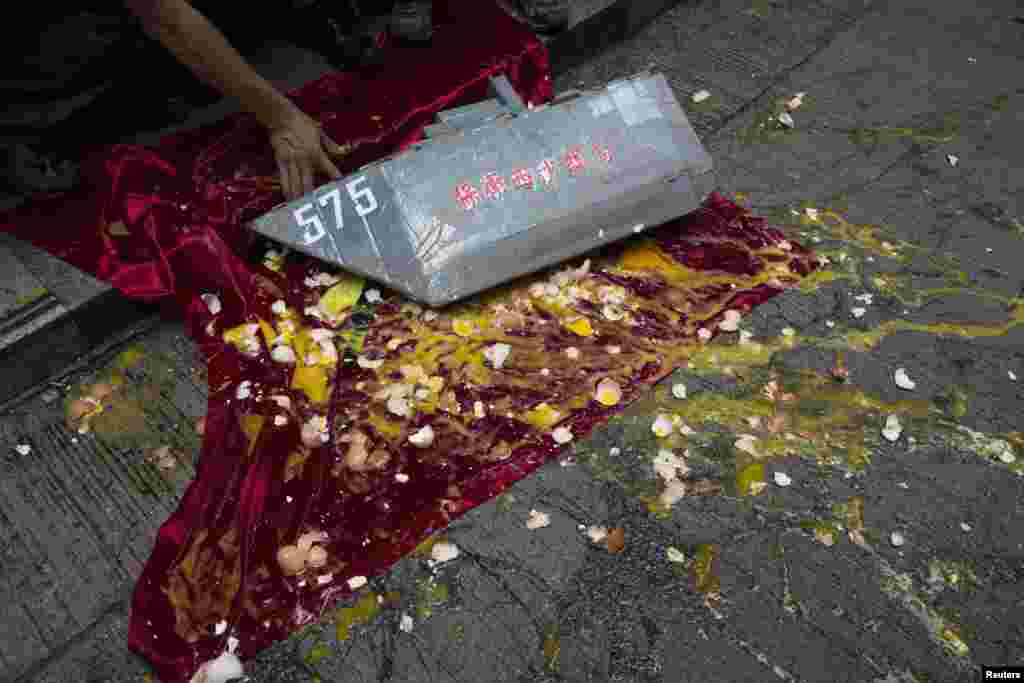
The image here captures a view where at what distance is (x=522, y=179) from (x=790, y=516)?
147 cm

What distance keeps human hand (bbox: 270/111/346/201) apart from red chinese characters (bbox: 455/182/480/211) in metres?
0.51

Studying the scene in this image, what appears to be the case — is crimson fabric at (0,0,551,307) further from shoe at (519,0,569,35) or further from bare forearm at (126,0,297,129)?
bare forearm at (126,0,297,129)

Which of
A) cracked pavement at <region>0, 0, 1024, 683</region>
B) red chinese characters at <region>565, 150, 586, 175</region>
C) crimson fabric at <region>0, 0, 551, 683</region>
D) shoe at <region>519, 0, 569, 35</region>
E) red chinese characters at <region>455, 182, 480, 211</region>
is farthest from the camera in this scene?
shoe at <region>519, 0, 569, 35</region>

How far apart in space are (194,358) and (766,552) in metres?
2.00

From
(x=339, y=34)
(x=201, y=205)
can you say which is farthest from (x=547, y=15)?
(x=201, y=205)

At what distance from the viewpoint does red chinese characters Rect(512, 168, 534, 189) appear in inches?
109

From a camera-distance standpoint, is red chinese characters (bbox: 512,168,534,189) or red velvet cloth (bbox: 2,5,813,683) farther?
red chinese characters (bbox: 512,168,534,189)

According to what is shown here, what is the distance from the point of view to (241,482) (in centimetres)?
231

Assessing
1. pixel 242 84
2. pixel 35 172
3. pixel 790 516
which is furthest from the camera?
pixel 35 172

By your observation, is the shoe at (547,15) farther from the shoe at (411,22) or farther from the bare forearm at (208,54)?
the bare forearm at (208,54)

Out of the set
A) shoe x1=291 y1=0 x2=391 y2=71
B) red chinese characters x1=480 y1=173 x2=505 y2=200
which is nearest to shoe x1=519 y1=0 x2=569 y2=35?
shoe x1=291 y1=0 x2=391 y2=71

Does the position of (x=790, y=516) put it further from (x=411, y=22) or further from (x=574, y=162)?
(x=411, y=22)

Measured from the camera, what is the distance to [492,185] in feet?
9.03

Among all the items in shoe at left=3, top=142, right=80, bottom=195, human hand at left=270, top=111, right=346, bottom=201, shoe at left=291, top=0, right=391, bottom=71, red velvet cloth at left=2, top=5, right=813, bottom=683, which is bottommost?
red velvet cloth at left=2, top=5, right=813, bottom=683
